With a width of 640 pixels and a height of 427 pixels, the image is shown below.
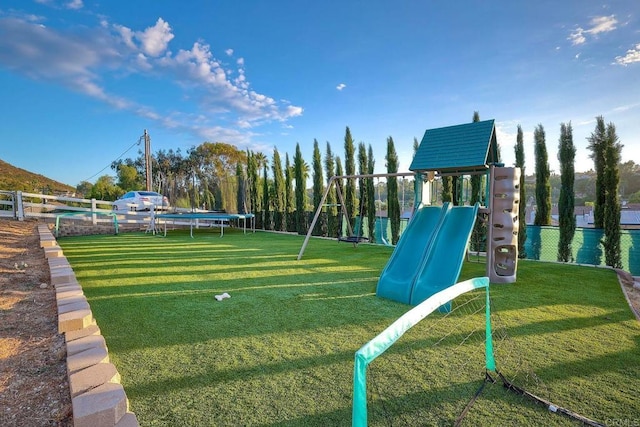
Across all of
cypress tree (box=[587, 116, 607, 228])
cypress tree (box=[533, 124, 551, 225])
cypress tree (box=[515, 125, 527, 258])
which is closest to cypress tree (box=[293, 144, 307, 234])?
cypress tree (box=[515, 125, 527, 258])

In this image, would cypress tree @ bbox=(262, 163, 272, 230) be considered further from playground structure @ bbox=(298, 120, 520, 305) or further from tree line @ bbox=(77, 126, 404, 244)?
playground structure @ bbox=(298, 120, 520, 305)

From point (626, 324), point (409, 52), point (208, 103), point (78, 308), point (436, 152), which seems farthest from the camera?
point (208, 103)

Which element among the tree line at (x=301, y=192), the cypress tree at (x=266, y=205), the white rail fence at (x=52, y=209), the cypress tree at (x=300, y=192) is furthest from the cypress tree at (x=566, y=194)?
the white rail fence at (x=52, y=209)

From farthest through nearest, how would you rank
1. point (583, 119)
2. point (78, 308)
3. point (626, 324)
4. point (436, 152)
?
point (583, 119) < point (436, 152) < point (626, 324) < point (78, 308)

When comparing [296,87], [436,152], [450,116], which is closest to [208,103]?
[296,87]

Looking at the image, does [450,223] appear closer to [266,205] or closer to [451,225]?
[451,225]

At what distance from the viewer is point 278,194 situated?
15.7 metres

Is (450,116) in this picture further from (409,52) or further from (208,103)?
(208,103)

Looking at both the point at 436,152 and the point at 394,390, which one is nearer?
the point at 394,390

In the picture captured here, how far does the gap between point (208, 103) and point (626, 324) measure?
69.6 feet

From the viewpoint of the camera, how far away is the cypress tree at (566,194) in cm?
801

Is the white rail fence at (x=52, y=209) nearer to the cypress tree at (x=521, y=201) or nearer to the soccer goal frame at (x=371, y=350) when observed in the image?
the soccer goal frame at (x=371, y=350)

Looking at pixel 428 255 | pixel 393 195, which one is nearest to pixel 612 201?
pixel 393 195

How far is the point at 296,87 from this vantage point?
1281cm
